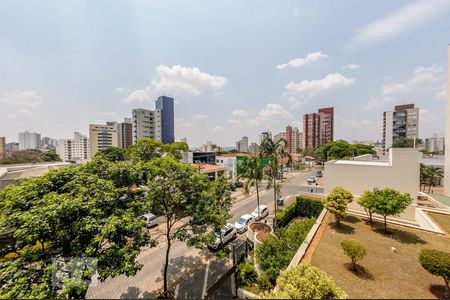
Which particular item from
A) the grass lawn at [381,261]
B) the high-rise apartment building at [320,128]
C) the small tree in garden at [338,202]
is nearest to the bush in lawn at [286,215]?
the grass lawn at [381,261]

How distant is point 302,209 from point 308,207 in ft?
2.30

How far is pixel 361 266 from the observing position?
25.0 feet

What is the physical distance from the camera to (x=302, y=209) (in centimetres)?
1841

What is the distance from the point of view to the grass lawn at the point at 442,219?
38.6 ft

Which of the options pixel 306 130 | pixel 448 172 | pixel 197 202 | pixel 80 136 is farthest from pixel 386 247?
pixel 80 136

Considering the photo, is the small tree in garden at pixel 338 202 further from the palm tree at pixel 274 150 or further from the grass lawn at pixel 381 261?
the palm tree at pixel 274 150

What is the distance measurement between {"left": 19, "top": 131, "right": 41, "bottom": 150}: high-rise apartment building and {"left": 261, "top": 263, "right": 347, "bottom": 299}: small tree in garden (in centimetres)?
17055

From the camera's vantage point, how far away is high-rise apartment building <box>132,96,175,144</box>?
6253 centimetres

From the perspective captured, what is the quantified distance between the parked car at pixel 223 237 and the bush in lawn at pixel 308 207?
8.16 meters

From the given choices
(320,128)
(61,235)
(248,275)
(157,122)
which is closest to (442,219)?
(248,275)

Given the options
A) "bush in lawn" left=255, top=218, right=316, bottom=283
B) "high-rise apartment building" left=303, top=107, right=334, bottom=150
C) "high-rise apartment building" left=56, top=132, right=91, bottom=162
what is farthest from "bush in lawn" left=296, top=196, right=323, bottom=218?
"high-rise apartment building" left=56, top=132, right=91, bottom=162

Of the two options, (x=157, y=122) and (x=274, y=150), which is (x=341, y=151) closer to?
(x=274, y=150)

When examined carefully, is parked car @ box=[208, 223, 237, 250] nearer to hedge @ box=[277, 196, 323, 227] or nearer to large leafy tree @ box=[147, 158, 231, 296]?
large leafy tree @ box=[147, 158, 231, 296]

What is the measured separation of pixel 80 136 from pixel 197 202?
3703 inches
